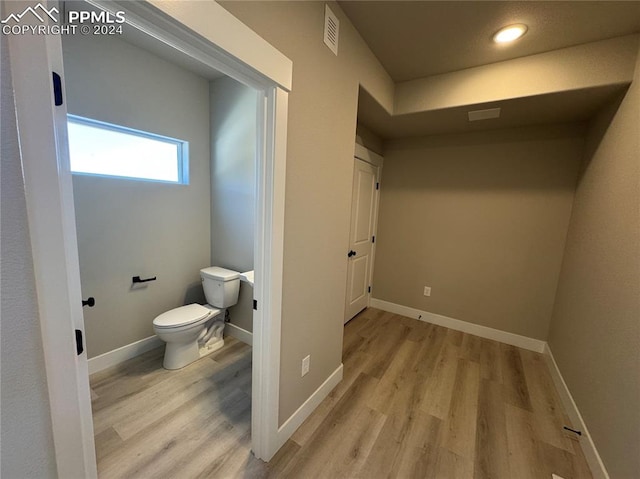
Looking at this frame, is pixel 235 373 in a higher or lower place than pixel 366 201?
lower

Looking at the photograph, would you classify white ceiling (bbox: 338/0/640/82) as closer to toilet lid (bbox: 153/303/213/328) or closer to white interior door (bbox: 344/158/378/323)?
white interior door (bbox: 344/158/378/323)

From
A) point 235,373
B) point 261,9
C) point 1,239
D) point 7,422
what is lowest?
point 235,373

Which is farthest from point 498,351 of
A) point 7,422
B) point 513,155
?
point 7,422

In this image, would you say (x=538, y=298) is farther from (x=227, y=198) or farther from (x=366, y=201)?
(x=227, y=198)

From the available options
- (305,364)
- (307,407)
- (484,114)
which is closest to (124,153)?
(305,364)

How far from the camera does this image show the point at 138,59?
6.99 feet

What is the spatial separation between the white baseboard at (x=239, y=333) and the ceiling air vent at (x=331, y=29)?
2426mm

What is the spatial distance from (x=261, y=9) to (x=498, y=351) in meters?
3.32

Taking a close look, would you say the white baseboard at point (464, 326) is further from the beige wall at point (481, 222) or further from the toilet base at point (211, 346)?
the toilet base at point (211, 346)

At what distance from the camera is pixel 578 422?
5.51ft

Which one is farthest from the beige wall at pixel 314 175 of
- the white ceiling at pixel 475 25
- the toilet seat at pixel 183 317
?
the toilet seat at pixel 183 317

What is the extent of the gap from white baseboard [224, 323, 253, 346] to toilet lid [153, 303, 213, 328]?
0.44 metres

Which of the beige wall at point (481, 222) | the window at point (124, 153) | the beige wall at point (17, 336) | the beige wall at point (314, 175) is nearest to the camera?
the beige wall at point (17, 336)

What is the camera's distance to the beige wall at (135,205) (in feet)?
6.34
